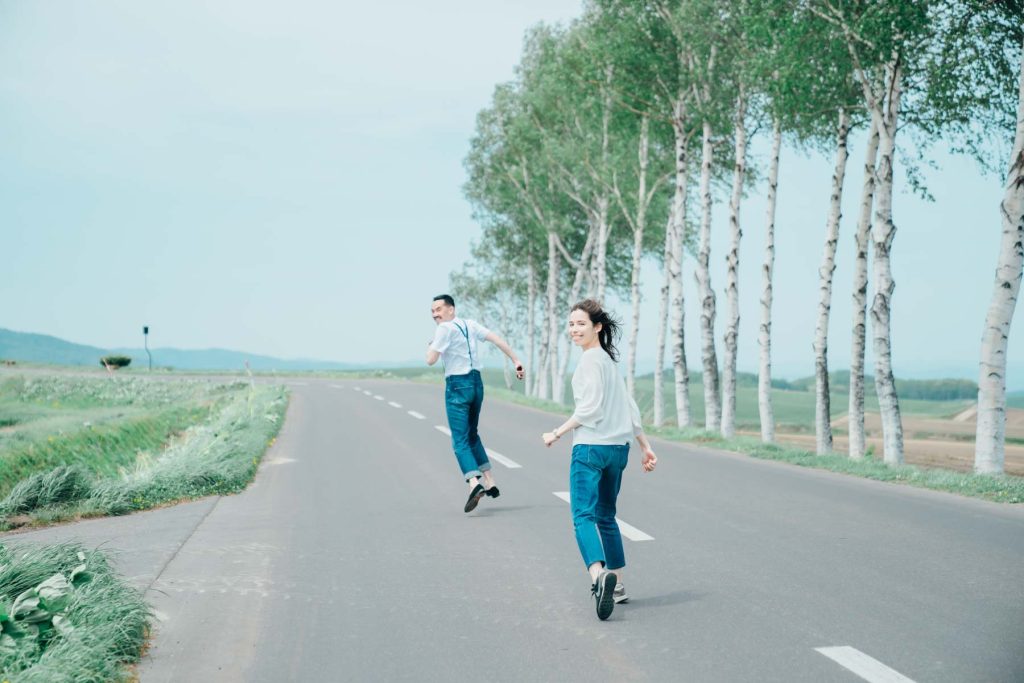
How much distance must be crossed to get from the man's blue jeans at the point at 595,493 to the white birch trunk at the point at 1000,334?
31.0ft

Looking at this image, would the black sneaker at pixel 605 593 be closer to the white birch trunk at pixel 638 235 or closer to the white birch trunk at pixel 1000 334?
the white birch trunk at pixel 1000 334

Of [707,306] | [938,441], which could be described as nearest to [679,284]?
[707,306]

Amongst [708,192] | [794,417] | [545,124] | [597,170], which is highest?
[545,124]

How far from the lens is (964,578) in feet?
21.2

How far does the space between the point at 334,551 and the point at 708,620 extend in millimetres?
3372

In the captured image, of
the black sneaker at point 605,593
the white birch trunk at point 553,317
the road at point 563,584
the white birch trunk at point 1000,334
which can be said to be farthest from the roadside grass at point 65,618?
the white birch trunk at point 553,317

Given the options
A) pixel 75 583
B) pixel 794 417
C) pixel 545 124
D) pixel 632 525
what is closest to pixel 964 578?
pixel 632 525

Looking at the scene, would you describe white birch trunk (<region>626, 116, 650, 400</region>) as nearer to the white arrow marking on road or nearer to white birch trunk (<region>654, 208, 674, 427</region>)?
white birch trunk (<region>654, 208, 674, 427</region>)

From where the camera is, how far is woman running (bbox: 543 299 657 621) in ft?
18.8

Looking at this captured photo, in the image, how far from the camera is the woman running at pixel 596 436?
5719 millimetres

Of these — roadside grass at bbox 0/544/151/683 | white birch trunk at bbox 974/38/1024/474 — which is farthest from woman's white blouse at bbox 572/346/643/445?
white birch trunk at bbox 974/38/1024/474

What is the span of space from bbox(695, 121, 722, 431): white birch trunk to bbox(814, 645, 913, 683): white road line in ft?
68.4

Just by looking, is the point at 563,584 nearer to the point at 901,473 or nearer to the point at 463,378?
the point at 463,378

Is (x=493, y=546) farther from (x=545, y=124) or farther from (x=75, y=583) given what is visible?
(x=545, y=124)
